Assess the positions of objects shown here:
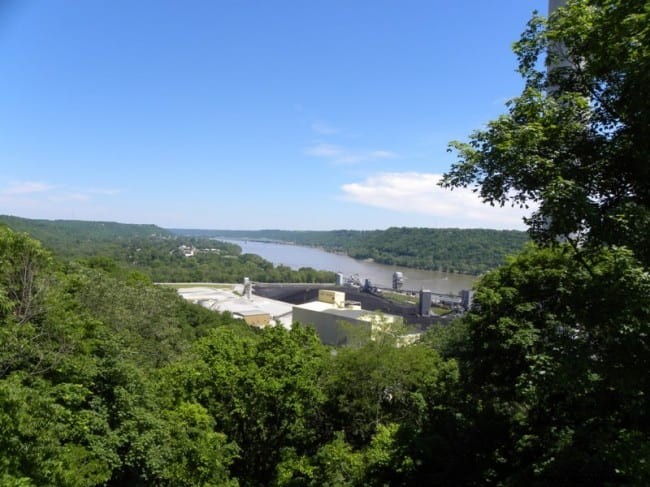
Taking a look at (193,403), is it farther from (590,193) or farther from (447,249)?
(447,249)

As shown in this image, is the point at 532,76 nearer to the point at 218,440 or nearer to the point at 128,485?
the point at 218,440

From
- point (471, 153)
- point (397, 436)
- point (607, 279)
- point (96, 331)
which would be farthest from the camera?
point (96, 331)

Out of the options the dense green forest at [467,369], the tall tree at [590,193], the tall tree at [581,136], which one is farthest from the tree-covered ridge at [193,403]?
the tall tree at [581,136]

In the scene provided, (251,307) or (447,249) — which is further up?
(447,249)

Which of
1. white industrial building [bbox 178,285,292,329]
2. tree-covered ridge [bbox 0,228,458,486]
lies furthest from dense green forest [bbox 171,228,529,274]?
tree-covered ridge [bbox 0,228,458,486]

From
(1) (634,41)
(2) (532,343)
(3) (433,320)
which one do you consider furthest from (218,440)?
(3) (433,320)

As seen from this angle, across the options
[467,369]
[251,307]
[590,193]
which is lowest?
[251,307]

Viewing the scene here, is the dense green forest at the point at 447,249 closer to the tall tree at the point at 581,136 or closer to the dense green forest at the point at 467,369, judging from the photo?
the dense green forest at the point at 467,369

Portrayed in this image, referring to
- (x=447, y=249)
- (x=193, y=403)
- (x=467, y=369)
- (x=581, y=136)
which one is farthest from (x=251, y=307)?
(x=447, y=249)
